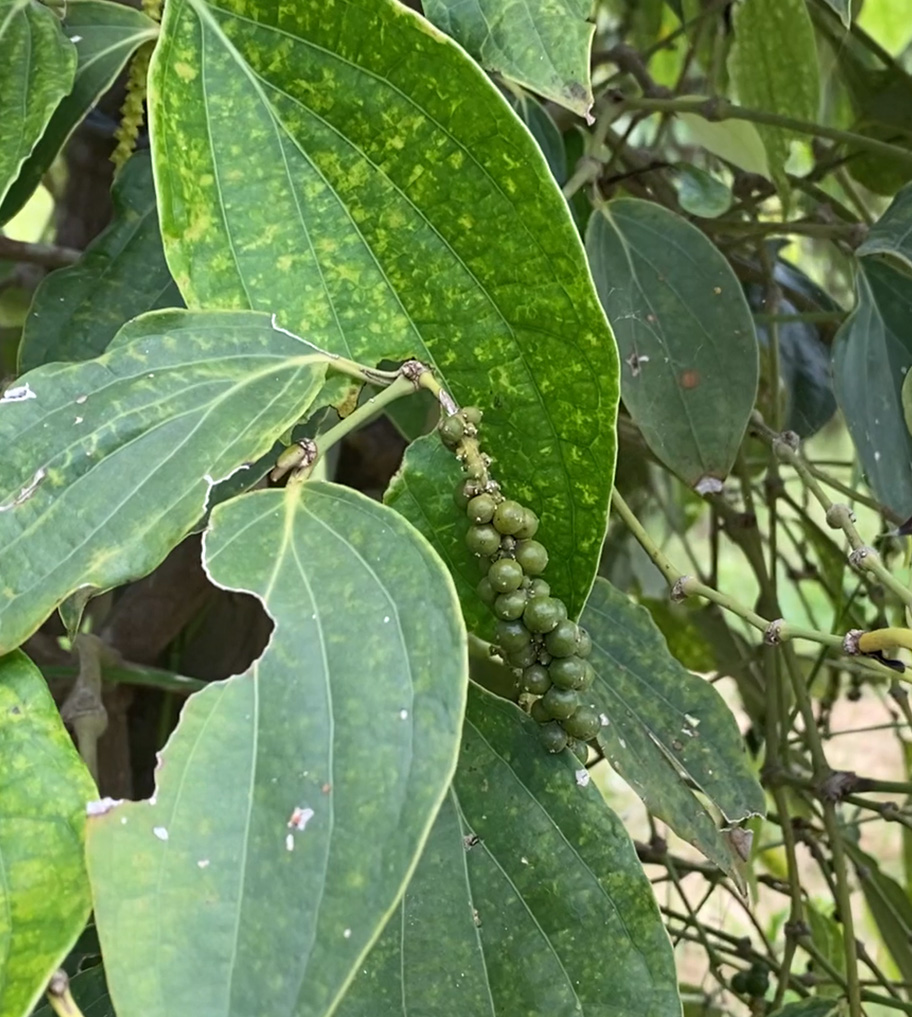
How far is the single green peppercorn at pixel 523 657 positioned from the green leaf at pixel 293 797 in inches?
2.6

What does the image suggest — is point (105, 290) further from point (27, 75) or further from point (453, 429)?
point (453, 429)

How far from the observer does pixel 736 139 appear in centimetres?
58

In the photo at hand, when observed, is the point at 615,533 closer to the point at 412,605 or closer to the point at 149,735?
the point at 149,735

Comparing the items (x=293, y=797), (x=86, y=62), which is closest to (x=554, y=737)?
(x=293, y=797)

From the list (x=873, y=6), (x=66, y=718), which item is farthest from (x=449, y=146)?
(x=873, y=6)

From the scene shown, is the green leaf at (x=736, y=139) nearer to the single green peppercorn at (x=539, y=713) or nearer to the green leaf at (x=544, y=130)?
the green leaf at (x=544, y=130)

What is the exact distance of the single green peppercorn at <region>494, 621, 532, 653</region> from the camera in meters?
0.31

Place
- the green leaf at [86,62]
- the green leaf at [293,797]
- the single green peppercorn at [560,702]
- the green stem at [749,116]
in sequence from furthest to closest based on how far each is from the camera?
the green stem at [749,116]
the green leaf at [86,62]
the single green peppercorn at [560,702]
the green leaf at [293,797]

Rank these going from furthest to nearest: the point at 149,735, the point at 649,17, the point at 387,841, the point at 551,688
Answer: the point at 649,17 → the point at 149,735 → the point at 551,688 → the point at 387,841

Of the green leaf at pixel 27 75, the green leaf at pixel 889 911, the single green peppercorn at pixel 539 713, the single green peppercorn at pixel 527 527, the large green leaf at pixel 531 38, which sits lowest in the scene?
the green leaf at pixel 889 911

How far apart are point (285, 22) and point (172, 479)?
156mm

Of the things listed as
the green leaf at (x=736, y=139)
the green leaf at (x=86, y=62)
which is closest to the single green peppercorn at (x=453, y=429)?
the green leaf at (x=86, y=62)

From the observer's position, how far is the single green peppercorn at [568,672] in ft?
1.02

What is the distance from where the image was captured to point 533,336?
304 mm
